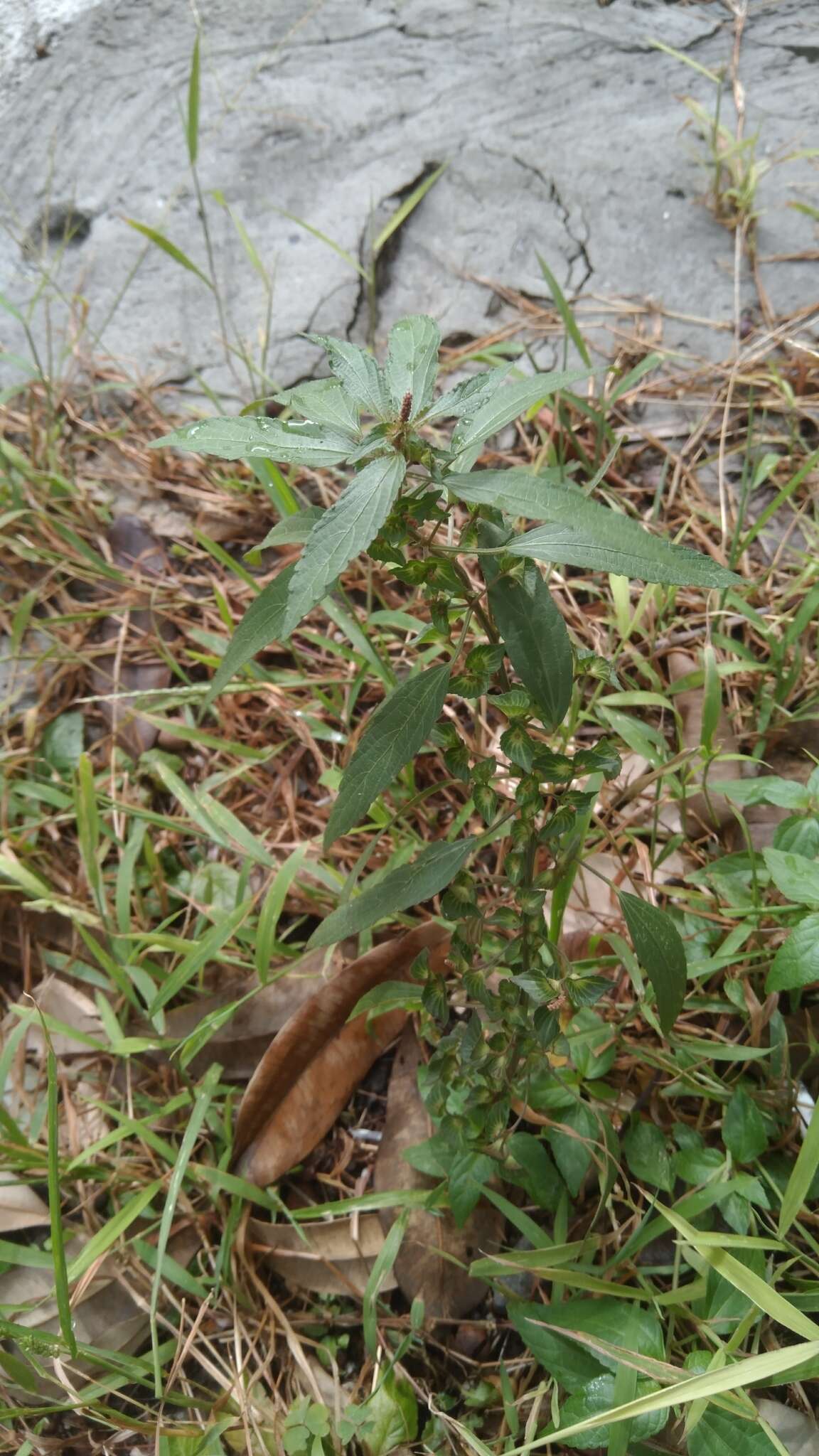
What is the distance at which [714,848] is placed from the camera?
4.71 feet

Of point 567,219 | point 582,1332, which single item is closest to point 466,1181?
point 582,1332

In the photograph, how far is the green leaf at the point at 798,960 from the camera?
42.3 inches

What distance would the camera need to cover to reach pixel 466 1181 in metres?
1.16

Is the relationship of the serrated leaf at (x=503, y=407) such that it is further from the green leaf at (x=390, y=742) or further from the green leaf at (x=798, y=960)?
the green leaf at (x=798, y=960)

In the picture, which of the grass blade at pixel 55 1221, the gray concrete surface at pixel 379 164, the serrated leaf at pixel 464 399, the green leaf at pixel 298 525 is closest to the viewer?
the serrated leaf at pixel 464 399

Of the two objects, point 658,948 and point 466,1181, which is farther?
point 466,1181

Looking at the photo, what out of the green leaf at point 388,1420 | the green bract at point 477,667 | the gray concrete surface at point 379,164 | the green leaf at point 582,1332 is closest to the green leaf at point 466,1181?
the green bract at point 477,667

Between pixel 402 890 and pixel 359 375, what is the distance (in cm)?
51

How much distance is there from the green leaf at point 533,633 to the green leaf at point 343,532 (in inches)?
5.9

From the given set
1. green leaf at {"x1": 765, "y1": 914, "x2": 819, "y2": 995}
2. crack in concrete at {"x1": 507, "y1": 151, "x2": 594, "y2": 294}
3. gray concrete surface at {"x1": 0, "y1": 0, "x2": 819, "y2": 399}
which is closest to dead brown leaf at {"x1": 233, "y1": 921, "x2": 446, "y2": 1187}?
green leaf at {"x1": 765, "y1": 914, "x2": 819, "y2": 995}

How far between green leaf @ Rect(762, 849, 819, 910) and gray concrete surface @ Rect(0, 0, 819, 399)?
1.28 m

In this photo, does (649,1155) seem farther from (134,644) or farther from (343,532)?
(134,644)

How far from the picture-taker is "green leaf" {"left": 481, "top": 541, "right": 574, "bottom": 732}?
88cm

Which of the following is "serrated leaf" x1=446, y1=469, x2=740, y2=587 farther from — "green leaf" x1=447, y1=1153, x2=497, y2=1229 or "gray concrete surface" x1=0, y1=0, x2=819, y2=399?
"gray concrete surface" x1=0, y1=0, x2=819, y2=399
